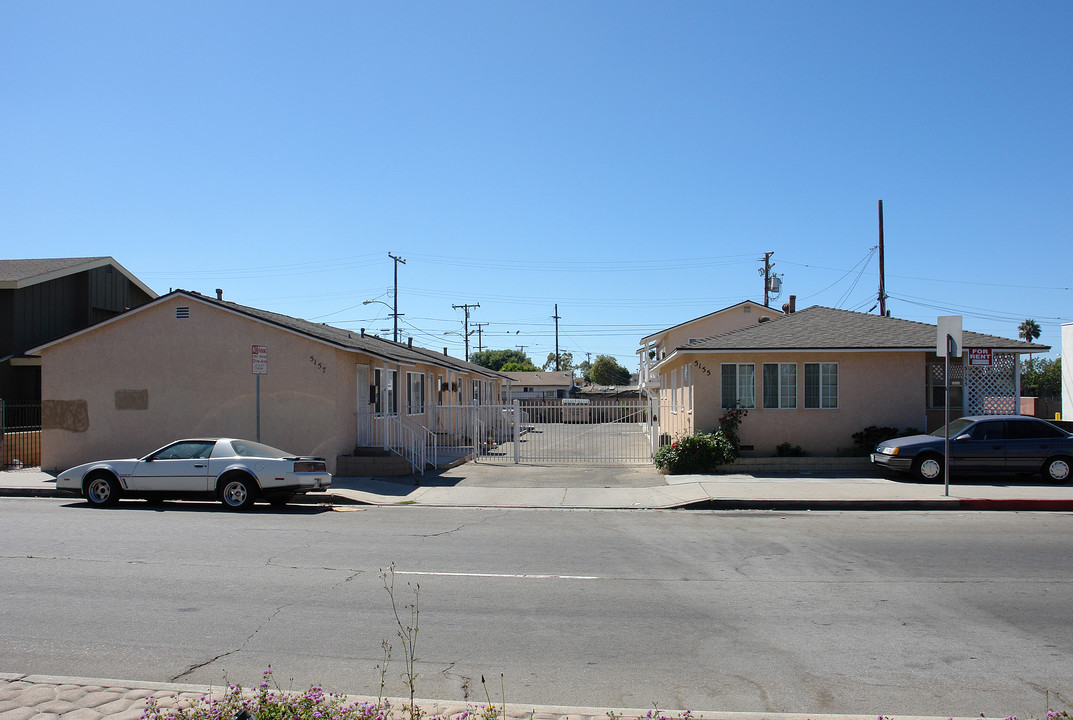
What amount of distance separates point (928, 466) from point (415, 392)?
52.1 ft

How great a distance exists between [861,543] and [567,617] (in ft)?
17.8

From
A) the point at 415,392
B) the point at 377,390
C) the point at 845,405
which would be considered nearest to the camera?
the point at 845,405

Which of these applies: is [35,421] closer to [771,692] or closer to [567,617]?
[567,617]

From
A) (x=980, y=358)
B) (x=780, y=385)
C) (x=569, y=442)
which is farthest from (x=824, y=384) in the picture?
(x=569, y=442)

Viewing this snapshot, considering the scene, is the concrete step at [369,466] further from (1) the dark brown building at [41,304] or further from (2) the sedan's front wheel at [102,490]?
(1) the dark brown building at [41,304]

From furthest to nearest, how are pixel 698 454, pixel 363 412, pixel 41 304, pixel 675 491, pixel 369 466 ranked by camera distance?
pixel 41 304 < pixel 363 412 < pixel 698 454 < pixel 369 466 < pixel 675 491

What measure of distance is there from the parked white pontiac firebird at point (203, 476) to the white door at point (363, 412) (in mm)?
5290

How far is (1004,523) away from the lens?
12.0m

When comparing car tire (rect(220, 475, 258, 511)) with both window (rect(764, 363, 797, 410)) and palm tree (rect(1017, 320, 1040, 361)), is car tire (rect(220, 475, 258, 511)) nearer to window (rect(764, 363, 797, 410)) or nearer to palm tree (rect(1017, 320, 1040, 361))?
window (rect(764, 363, 797, 410))

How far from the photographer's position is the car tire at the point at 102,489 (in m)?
13.5

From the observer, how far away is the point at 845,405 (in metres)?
18.6

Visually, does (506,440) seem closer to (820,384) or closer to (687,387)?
(687,387)

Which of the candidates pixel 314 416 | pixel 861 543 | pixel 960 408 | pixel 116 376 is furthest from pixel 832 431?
pixel 116 376

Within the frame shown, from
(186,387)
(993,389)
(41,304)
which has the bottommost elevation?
(993,389)
